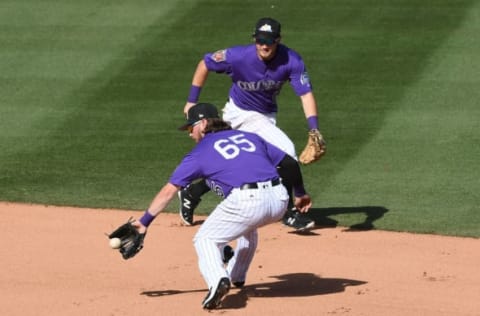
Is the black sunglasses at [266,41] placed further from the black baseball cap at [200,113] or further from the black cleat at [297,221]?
the black baseball cap at [200,113]

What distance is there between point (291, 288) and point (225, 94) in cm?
601

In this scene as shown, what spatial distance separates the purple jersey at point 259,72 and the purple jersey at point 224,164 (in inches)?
82.2

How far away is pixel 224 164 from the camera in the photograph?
7980mm

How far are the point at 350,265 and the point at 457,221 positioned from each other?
5.58 feet

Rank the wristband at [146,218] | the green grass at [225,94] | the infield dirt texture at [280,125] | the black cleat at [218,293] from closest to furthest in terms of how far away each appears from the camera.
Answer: the black cleat at [218,293]
the wristband at [146,218]
the infield dirt texture at [280,125]
the green grass at [225,94]

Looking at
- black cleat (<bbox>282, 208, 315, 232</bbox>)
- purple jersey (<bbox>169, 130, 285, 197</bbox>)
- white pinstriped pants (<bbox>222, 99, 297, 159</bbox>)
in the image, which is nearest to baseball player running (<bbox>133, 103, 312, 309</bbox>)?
purple jersey (<bbox>169, 130, 285, 197</bbox>)

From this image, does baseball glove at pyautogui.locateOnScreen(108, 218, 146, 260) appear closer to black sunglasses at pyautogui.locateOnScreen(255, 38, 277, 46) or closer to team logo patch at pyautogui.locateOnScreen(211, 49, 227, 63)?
black sunglasses at pyautogui.locateOnScreen(255, 38, 277, 46)

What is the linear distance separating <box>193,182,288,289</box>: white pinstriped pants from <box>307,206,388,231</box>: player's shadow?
2.57 metres

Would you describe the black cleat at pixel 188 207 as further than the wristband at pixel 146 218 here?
Yes

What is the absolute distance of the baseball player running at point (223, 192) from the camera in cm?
788

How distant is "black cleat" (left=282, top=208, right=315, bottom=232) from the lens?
10.2 metres

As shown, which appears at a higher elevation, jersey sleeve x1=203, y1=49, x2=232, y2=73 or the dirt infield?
jersey sleeve x1=203, y1=49, x2=232, y2=73

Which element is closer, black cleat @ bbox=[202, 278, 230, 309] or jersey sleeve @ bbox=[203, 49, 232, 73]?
black cleat @ bbox=[202, 278, 230, 309]

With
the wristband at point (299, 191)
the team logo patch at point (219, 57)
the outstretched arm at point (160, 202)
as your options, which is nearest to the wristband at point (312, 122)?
the wristband at point (299, 191)
